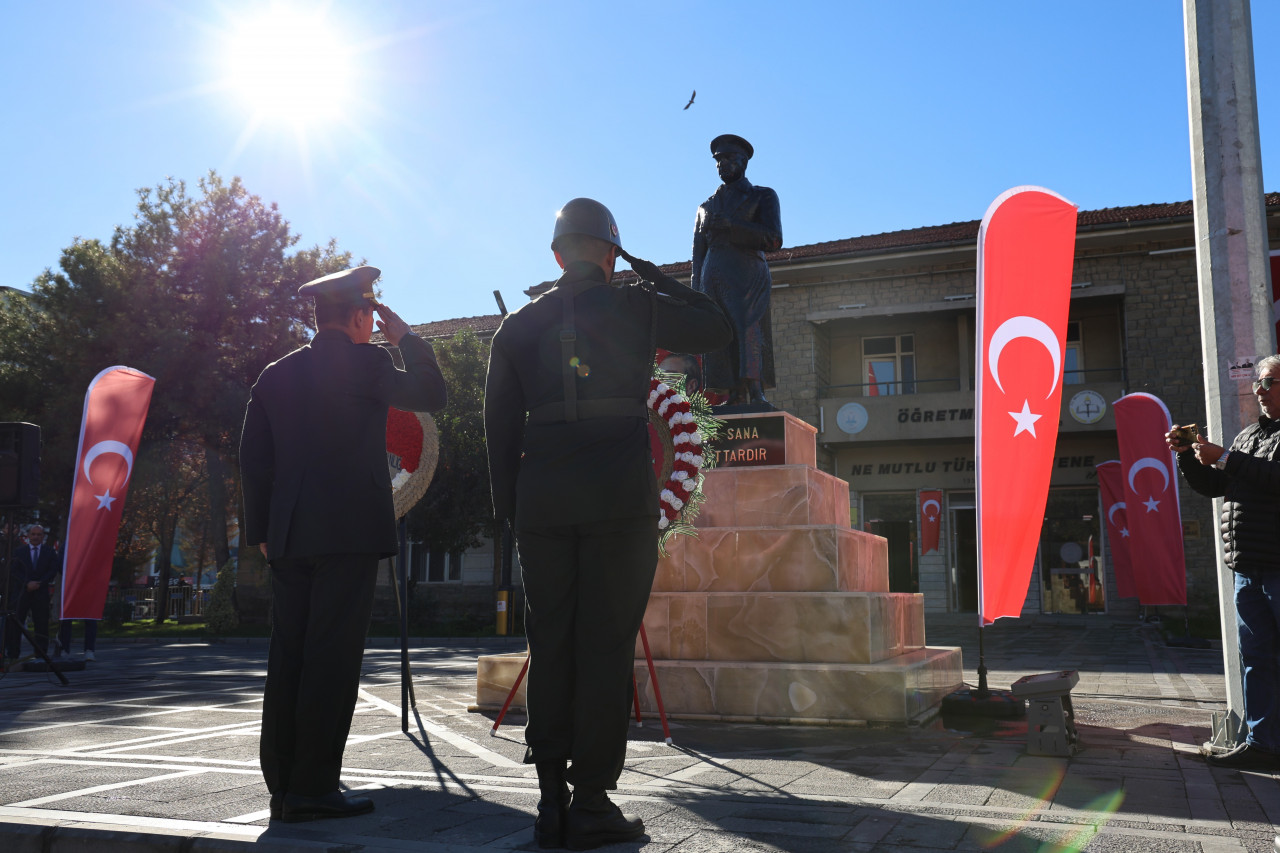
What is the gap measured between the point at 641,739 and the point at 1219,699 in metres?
5.01

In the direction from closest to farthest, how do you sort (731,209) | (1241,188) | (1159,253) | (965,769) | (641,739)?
(965,769)
(1241,188)
(641,739)
(731,209)
(1159,253)

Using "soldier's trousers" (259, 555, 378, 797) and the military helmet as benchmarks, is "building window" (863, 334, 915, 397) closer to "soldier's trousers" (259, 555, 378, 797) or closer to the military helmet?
the military helmet

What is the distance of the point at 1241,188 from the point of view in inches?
198

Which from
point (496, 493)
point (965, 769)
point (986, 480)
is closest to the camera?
point (496, 493)

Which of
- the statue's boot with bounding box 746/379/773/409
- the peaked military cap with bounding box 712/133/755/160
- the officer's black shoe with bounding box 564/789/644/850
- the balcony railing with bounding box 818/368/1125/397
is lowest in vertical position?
the officer's black shoe with bounding box 564/789/644/850

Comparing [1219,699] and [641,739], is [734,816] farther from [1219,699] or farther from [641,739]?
[1219,699]

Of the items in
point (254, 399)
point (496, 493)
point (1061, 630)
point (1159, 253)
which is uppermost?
point (1159, 253)

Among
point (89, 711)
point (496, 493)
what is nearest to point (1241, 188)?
point (496, 493)

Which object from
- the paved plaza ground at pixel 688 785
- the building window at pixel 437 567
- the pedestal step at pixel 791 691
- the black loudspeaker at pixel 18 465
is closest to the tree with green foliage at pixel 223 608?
the building window at pixel 437 567

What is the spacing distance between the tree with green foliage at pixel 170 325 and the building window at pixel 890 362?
15.7 m

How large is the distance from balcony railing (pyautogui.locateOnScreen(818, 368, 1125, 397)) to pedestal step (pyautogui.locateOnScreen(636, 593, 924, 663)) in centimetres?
1894

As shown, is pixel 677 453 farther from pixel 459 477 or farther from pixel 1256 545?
pixel 459 477

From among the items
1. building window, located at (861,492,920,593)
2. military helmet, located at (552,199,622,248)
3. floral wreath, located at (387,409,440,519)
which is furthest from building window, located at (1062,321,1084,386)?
military helmet, located at (552,199,622,248)

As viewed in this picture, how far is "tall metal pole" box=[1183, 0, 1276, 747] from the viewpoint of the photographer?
16.1ft
